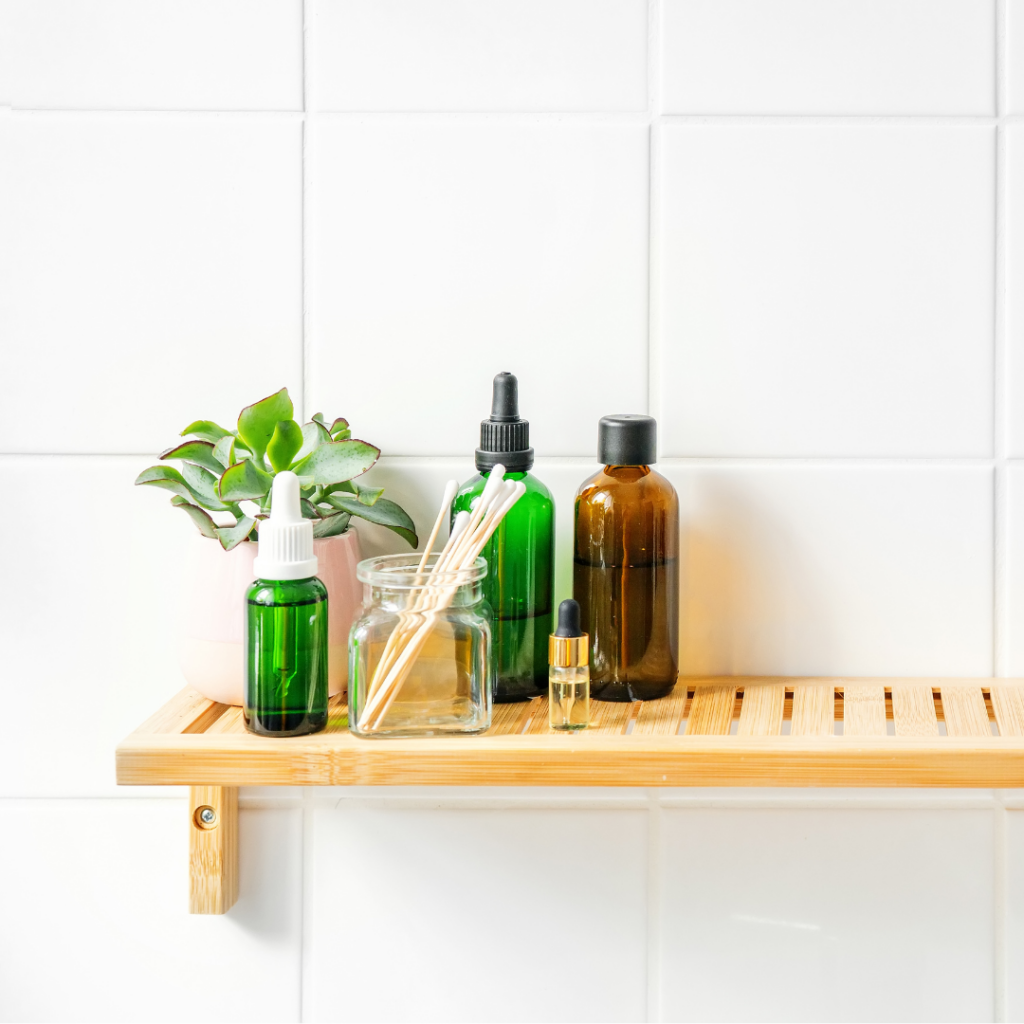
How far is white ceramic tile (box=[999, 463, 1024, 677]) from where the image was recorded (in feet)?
2.50

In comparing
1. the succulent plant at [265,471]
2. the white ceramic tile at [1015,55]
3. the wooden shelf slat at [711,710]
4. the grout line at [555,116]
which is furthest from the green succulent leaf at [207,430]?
the white ceramic tile at [1015,55]

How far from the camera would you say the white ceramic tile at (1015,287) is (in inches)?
29.3

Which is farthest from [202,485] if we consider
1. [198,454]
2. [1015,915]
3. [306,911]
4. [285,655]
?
[1015,915]

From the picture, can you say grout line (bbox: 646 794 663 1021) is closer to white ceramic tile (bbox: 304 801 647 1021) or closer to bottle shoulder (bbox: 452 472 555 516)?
white ceramic tile (bbox: 304 801 647 1021)

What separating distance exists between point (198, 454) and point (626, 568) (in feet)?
0.93

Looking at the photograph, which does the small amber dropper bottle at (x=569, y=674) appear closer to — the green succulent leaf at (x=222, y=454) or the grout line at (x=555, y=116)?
the green succulent leaf at (x=222, y=454)

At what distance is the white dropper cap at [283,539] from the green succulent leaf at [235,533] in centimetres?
5

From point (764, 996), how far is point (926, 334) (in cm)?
50

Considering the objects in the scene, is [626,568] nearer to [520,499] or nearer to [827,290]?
[520,499]

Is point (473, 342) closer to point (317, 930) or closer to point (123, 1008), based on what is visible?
point (317, 930)

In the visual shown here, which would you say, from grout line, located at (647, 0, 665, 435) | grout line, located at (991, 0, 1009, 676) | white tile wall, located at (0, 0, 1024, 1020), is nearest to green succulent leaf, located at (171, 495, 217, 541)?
white tile wall, located at (0, 0, 1024, 1020)

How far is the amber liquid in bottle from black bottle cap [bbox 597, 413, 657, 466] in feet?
0.05

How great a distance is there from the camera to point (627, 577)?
0.69 meters

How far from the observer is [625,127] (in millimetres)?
749
